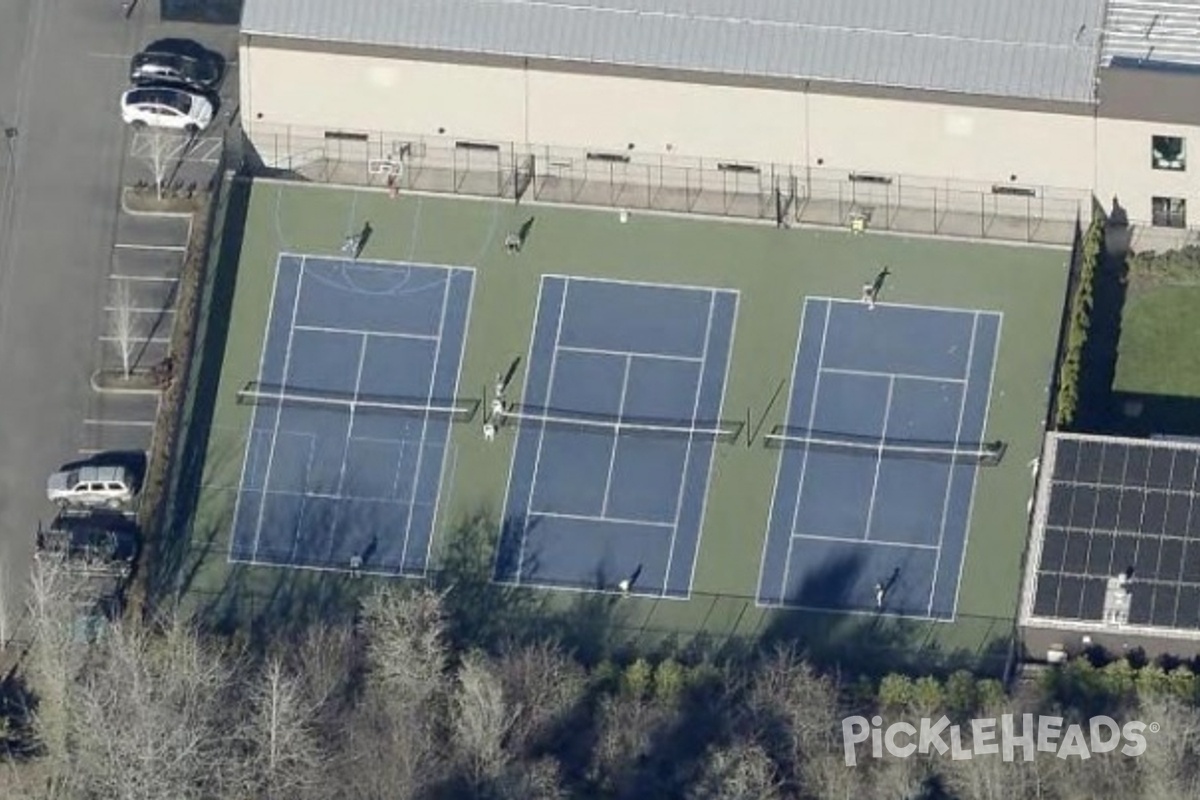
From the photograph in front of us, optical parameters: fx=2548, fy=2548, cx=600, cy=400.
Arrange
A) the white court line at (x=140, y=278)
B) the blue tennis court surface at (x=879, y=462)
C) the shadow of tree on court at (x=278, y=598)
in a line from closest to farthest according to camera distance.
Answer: the shadow of tree on court at (x=278, y=598)
the blue tennis court surface at (x=879, y=462)
the white court line at (x=140, y=278)

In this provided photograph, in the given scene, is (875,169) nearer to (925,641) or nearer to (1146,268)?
(1146,268)

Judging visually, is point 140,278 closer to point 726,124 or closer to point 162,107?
point 162,107

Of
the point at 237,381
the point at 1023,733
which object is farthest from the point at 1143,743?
the point at 237,381

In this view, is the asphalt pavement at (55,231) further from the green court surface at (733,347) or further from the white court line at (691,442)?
the white court line at (691,442)

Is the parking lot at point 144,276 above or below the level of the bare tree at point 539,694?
above

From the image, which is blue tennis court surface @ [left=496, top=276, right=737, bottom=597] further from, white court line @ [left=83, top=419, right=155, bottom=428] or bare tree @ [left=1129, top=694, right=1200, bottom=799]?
bare tree @ [left=1129, top=694, right=1200, bottom=799]

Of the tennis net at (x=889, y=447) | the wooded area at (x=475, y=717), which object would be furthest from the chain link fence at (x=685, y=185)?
the wooded area at (x=475, y=717)
